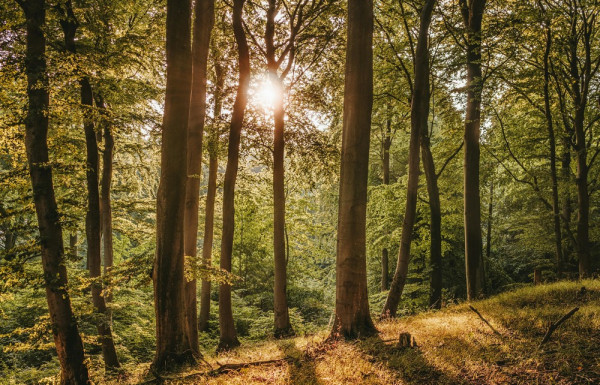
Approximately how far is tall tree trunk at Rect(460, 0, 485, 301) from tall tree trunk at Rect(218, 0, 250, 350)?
7.11 metres

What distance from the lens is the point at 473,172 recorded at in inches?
420

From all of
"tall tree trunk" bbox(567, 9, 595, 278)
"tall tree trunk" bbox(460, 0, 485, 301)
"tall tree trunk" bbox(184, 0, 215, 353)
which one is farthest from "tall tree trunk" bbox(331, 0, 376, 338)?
"tall tree trunk" bbox(567, 9, 595, 278)

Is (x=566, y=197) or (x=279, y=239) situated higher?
(x=566, y=197)

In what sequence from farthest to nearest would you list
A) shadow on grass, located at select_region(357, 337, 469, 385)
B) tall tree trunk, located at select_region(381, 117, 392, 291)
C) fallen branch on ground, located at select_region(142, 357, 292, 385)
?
tall tree trunk, located at select_region(381, 117, 392, 291)
fallen branch on ground, located at select_region(142, 357, 292, 385)
shadow on grass, located at select_region(357, 337, 469, 385)

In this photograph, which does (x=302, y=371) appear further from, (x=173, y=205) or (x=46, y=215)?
(x=46, y=215)

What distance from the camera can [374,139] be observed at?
68.3 feet

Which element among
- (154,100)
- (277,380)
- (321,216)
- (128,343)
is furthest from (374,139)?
(277,380)

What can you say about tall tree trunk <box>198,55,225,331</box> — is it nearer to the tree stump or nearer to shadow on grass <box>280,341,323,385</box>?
shadow on grass <box>280,341,323,385</box>

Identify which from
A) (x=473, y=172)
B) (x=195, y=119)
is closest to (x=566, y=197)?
(x=473, y=172)

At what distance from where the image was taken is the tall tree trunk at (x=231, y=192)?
1028cm

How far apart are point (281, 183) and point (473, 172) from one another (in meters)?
6.35

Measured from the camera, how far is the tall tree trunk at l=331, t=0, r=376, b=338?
613cm

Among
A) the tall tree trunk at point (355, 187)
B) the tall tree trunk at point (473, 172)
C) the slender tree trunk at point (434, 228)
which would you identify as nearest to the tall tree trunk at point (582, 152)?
the tall tree trunk at point (473, 172)

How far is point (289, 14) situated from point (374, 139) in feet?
34.9
